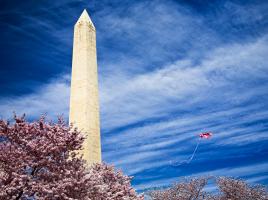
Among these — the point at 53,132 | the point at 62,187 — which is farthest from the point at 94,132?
the point at 62,187

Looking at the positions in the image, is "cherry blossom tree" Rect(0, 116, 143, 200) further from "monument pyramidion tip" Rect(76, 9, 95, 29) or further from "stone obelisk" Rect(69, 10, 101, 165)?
"monument pyramidion tip" Rect(76, 9, 95, 29)

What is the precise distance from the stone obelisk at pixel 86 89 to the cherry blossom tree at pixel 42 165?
8.00 m

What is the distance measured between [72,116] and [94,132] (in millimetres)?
2135

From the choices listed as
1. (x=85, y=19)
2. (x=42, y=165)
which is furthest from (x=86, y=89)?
(x=42, y=165)

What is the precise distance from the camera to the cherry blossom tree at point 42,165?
15.0 meters

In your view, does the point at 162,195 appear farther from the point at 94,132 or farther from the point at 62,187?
the point at 62,187

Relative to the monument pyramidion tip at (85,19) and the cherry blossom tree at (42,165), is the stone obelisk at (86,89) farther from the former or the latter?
the cherry blossom tree at (42,165)

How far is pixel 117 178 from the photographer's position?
2420cm

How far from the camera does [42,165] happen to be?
16.0 m

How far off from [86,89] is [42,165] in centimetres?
1147

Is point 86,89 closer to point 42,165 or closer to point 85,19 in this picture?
point 85,19

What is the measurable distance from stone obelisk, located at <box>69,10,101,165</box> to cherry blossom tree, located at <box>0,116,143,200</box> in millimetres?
7999

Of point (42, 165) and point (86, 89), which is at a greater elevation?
point (86, 89)

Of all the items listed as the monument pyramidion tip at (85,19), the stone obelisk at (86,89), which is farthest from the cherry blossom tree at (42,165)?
the monument pyramidion tip at (85,19)
